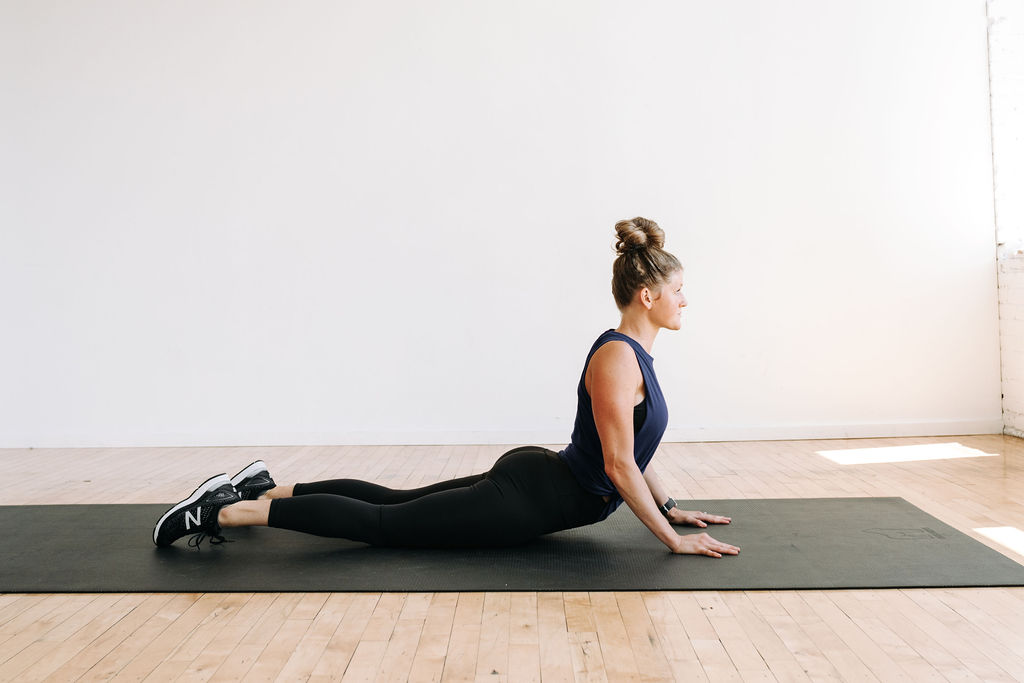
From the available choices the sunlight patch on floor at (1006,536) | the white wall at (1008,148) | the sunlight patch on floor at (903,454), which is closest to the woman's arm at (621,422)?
the sunlight patch on floor at (1006,536)

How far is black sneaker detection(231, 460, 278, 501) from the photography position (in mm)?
2732

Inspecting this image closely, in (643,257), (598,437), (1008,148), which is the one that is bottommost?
(598,437)

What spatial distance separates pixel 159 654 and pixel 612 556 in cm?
116

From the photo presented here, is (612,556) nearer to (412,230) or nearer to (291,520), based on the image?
(291,520)

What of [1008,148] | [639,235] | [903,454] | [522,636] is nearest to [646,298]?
[639,235]

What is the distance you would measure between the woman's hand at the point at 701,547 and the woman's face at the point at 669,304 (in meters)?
0.57

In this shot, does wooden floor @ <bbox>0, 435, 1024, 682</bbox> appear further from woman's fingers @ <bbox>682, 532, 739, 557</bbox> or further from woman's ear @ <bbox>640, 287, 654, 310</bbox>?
woman's ear @ <bbox>640, 287, 654, 310</bbox>

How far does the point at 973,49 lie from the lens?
4.54m

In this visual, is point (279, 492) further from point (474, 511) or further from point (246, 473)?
point (474, 511)

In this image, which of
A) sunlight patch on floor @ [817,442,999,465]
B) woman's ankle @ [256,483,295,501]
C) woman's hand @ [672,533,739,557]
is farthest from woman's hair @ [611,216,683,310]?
sunlight patch on floor @ [817,442,999,465]

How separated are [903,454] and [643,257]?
2.41 m

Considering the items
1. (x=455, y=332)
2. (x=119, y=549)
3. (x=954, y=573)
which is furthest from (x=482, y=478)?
(x=455, y=332)

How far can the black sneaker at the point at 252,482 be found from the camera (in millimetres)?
2732

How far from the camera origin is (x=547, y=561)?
2.33 m
